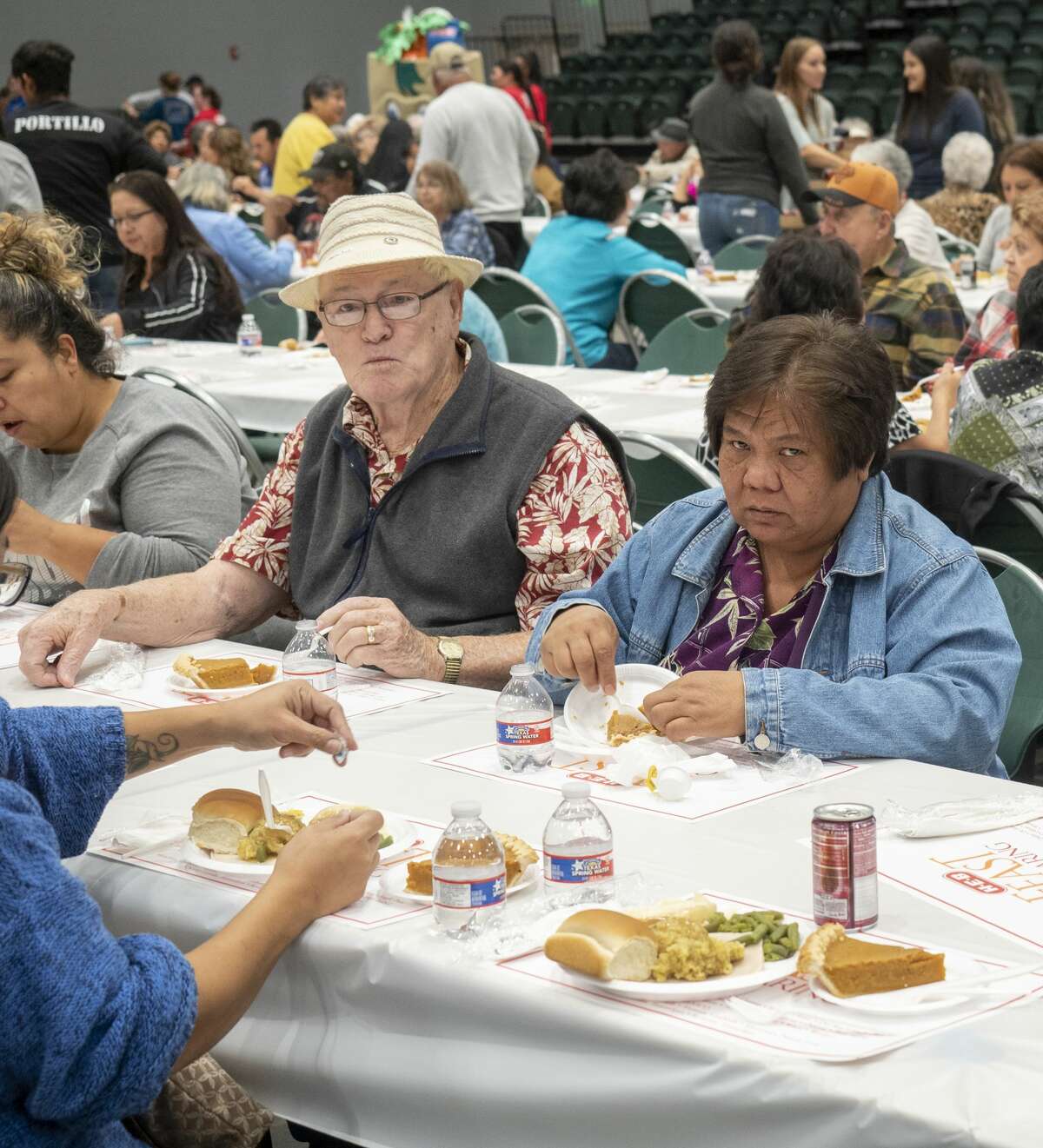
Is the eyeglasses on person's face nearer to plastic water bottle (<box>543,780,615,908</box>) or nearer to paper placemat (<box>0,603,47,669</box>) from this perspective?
paper placemat (<box>0,603,47,669</box>)

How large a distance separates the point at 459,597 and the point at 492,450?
0.83 ft

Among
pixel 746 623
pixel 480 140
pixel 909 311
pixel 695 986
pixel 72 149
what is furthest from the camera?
pixel 480 140

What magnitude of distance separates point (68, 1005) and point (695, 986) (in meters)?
0.51

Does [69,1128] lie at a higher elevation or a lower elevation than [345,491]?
lower

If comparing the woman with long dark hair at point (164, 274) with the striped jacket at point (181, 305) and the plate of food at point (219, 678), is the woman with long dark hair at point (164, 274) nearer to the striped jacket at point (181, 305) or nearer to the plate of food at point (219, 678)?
the striped jacket at point (181, 305)

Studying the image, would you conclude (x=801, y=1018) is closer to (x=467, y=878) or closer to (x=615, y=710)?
(x=467, y=878)

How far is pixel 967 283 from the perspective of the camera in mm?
7047

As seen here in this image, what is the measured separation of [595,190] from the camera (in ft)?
21.2

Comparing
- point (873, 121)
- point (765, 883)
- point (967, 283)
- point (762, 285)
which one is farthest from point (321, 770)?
point (873, 121)

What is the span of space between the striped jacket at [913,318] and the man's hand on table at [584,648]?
9.46ft

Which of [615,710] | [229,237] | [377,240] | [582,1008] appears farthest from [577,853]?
[229,237]

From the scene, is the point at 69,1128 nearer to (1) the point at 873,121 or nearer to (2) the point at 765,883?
(2) the point at 765,883

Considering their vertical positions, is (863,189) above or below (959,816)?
above

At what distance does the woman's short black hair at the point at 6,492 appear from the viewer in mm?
1629
